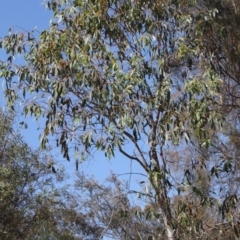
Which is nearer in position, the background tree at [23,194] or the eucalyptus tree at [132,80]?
the eucalyptus tree at [132,80]

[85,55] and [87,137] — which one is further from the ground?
[85,55]

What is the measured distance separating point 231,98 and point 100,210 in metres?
5.81

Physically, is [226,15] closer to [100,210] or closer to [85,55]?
[85,55]

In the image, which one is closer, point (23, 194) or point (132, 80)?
point (132, 80)

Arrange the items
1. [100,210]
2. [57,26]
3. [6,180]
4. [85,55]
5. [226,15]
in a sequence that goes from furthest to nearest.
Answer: [100,210], [6,180], [226,15], [57,26], [85,55]

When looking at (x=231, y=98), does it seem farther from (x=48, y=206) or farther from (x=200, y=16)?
(x=48, y=206)

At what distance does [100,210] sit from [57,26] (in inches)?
271

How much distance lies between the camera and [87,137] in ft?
18.8

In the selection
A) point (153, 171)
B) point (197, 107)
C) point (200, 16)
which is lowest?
point (153, 171)

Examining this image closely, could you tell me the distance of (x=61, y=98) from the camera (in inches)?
239

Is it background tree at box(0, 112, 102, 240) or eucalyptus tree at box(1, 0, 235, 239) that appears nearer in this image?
eucalyptus tree at box(1, 0, 235, 239)

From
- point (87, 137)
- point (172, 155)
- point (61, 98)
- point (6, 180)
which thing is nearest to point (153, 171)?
point (87, 137)

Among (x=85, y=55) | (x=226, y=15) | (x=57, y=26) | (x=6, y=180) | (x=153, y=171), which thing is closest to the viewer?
(x=153, y=171)

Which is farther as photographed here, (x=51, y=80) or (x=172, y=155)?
(x=172, y=155)
